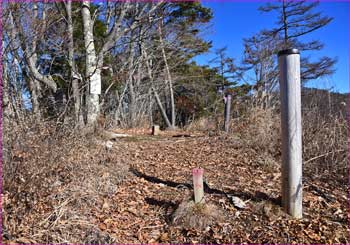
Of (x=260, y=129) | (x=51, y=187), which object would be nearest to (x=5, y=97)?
(x=51, y=187)

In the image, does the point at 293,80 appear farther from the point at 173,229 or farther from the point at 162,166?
the point at 162,166

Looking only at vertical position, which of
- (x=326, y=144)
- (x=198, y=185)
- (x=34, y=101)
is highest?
(x=34, y=101)

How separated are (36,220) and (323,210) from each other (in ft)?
7.10

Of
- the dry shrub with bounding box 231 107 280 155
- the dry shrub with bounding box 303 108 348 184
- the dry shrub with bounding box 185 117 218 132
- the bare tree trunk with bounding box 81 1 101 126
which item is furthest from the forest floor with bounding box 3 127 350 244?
the dry shrub with bounding box 185 117 218 132

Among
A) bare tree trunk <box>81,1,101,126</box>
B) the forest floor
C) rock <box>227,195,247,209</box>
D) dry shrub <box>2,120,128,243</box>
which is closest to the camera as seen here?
dry shrub <box>2,120,128,243</box>

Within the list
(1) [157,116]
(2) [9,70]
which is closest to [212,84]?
(1) [157,116]

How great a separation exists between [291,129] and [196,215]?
3.11 feet

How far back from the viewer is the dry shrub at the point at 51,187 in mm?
1834

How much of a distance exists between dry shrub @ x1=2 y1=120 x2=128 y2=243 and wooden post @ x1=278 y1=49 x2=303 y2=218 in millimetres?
1378

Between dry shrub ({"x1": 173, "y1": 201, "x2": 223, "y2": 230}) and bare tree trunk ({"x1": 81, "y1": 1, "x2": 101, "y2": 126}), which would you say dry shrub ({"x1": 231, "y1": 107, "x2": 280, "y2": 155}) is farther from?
bare tree trunk ({"x1": 81, "y1": 1, "x2": 101, "y2": 126})

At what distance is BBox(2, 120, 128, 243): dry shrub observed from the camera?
1834mm

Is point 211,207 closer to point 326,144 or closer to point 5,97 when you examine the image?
point 326,144

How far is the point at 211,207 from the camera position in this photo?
223 centimetres

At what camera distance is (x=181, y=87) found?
43.8 ft
